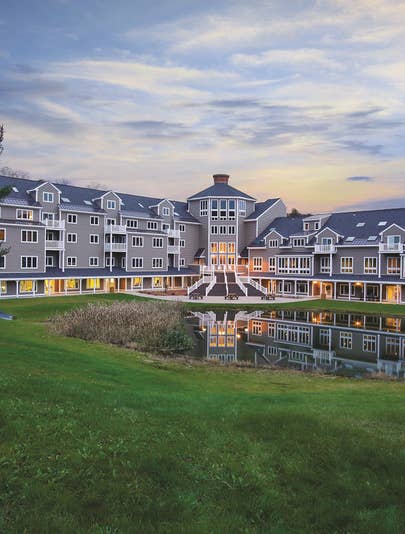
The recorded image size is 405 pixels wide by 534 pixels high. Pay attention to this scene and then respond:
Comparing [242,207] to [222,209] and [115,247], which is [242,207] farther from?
[115,247]

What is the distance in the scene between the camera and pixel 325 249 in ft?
181

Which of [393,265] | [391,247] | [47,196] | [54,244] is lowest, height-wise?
[393,265]

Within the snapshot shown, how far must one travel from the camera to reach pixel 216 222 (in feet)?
215

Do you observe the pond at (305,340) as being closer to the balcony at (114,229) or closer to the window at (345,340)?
the window at (345,340)

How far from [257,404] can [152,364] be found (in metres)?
9.49

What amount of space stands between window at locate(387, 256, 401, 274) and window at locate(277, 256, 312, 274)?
9.87 m

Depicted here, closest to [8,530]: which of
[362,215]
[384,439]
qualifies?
[384,439]

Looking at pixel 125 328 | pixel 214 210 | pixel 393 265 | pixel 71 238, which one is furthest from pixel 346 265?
pixel 125 328

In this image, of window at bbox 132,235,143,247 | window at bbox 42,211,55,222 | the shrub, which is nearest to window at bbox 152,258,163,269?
window at bbox 132,235,143,247

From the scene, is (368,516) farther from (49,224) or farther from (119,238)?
(119,238)

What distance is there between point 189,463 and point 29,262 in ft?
146

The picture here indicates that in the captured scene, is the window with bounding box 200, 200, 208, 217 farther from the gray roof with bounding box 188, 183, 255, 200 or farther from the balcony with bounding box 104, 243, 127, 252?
the balcony with bounding box 104, 243, 127, 252

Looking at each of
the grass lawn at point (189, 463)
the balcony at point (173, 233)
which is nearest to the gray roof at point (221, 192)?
the balcony at point (173, 233)

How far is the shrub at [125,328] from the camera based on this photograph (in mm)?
25487
